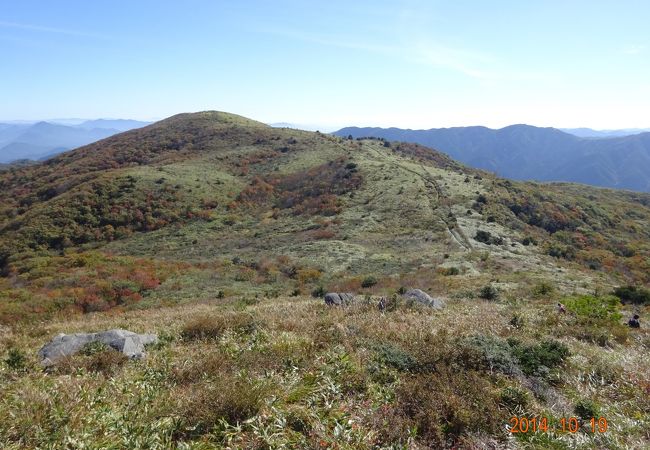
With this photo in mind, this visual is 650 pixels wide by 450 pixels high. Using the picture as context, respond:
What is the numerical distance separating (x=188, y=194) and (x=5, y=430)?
54611 millimetres

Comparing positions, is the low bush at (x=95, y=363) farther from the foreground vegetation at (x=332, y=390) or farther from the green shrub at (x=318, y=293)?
the green shrub at (x=318, y=293)

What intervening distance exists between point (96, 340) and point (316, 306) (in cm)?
731

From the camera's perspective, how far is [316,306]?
14523mm

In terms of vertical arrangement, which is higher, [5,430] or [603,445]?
[5,430]

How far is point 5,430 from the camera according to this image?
5031 millimetres

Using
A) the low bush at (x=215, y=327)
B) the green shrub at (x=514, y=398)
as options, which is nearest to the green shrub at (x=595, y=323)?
the green shrub at (x=514, y=398)

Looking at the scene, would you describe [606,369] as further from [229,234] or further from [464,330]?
[229,234]

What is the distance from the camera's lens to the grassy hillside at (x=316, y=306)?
5625mm

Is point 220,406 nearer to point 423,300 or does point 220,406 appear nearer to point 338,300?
point 338,300

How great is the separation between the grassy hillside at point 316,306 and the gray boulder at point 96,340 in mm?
415

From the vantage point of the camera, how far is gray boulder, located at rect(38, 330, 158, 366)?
9.03 metres

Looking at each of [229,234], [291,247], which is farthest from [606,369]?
[229,234]

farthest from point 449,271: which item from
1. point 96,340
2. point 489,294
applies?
point 96,340

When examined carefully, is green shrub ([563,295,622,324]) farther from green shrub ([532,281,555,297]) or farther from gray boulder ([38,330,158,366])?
gray boulder ([38,330,158,366])
